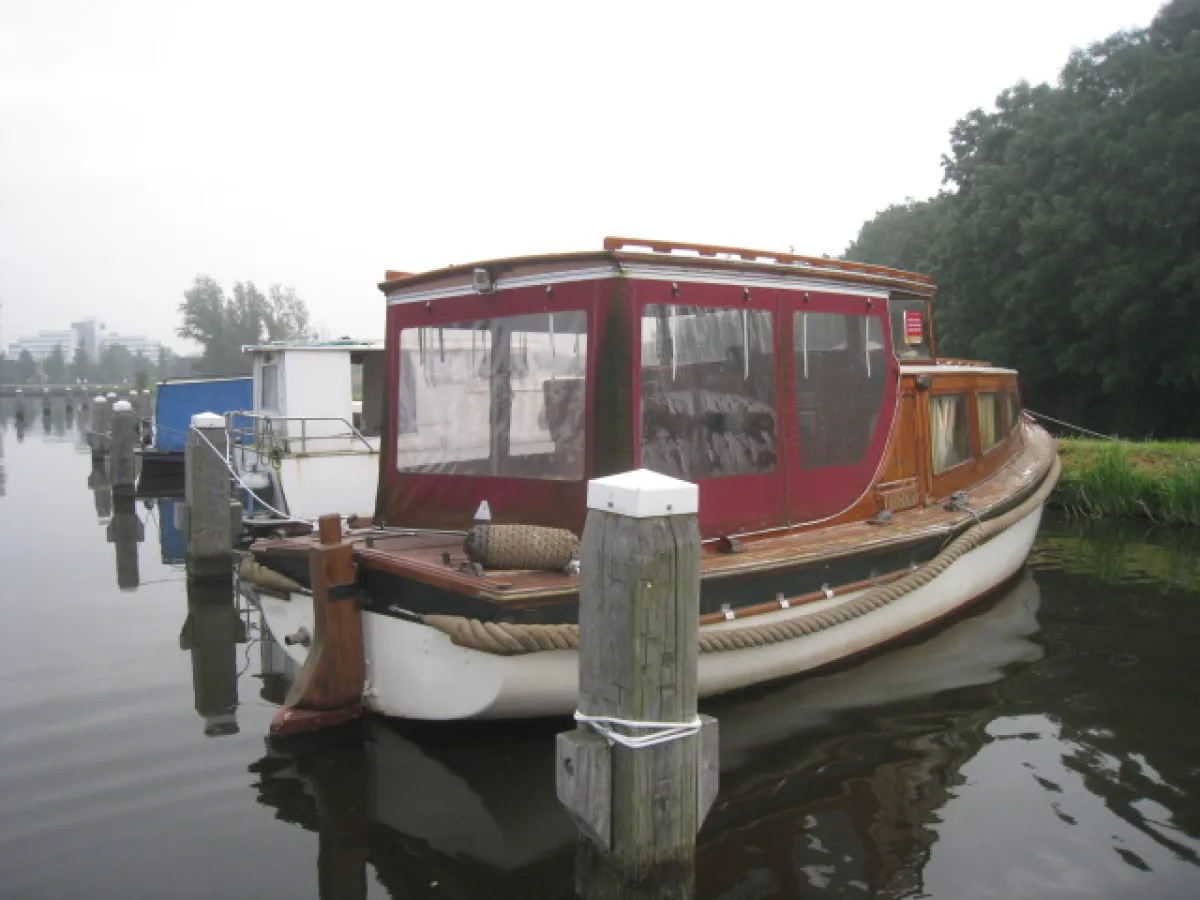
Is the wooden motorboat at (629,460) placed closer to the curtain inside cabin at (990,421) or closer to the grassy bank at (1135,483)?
the curtain inside cabin at (990,421)

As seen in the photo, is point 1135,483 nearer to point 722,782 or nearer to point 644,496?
point 722,782

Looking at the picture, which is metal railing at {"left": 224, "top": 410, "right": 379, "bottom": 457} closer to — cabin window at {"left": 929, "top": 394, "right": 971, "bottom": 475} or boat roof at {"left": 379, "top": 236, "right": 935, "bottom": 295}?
boat roof at {"left": 379, "top": 236, "right": 935, "bottom": 295}

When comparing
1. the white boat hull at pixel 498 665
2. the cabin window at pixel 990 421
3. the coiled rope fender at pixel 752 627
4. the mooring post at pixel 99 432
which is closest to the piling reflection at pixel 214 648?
the white boat hull at pixel 498 665

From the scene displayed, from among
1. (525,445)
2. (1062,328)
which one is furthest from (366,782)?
(1062,328)

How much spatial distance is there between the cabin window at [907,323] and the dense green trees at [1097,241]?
1280 centimetres

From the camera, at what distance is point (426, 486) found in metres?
6.03

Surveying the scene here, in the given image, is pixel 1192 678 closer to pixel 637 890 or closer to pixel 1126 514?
pixel 637 890

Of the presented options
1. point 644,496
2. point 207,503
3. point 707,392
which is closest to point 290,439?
point 207,503

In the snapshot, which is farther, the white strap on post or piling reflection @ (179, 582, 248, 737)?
piling reflection @ (179, 582, 248, 737)

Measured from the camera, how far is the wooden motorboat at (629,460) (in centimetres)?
484

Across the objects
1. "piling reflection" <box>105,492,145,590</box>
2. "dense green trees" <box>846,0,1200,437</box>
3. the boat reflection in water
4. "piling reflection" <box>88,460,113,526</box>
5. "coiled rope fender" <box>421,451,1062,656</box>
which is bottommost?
the boat reflection in water

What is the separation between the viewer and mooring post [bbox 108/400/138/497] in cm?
1577

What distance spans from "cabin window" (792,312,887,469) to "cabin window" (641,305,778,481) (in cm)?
31

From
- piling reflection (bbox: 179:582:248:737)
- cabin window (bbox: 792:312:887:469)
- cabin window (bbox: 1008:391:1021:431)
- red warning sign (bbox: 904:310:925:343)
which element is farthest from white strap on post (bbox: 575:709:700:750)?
cabin window (bbox: 1008:391:1021:431)
